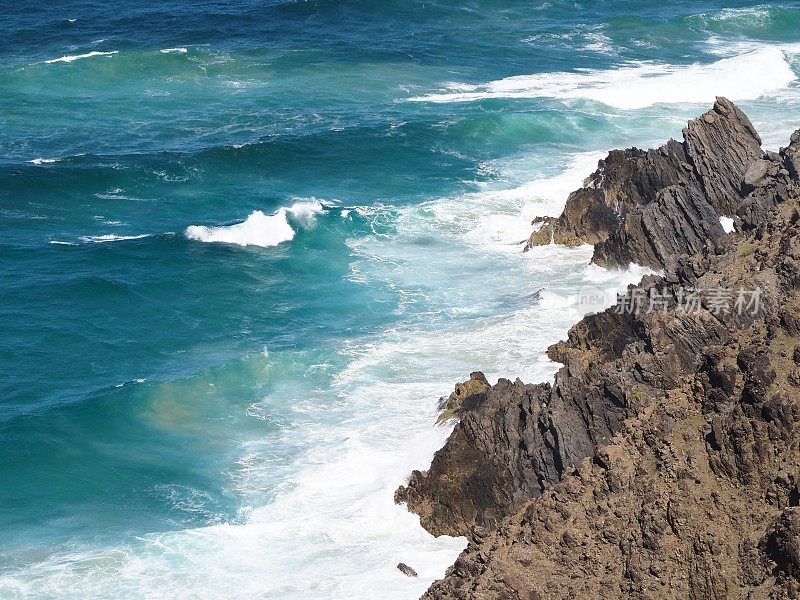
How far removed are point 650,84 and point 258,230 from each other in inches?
1298

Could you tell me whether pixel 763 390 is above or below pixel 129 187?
above

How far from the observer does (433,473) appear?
34.9 metres

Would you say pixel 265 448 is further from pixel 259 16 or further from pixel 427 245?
pixel 259 16

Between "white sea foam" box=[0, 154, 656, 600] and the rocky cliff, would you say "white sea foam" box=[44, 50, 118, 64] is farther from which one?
the rocky cliff

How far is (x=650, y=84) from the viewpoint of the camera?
79875mm

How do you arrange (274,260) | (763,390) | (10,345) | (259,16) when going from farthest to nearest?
1. (259,16)
2. (274,260)
3. (10,345)
4. (763,390)

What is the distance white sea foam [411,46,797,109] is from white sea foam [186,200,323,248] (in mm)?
21700

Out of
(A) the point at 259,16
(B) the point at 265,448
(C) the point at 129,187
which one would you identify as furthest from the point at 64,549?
(A) the point at 259,16

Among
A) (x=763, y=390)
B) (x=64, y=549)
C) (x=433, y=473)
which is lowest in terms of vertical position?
(x=64, y=549)

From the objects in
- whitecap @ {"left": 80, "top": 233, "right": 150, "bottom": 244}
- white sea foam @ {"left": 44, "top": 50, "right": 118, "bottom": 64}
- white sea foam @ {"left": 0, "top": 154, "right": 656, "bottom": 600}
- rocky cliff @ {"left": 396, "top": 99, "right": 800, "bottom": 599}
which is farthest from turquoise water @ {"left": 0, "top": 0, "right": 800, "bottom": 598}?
rocky cliff @ {"left": 396, "top": 99, "right": 800, "bottom": 599}

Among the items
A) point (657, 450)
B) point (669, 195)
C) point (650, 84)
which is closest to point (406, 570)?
point (657, 450)

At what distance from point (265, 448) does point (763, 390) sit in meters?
19.4

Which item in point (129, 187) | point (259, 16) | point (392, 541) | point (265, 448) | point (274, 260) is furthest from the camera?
point (259, 16)

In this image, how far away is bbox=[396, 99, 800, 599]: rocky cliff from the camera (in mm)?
24844
